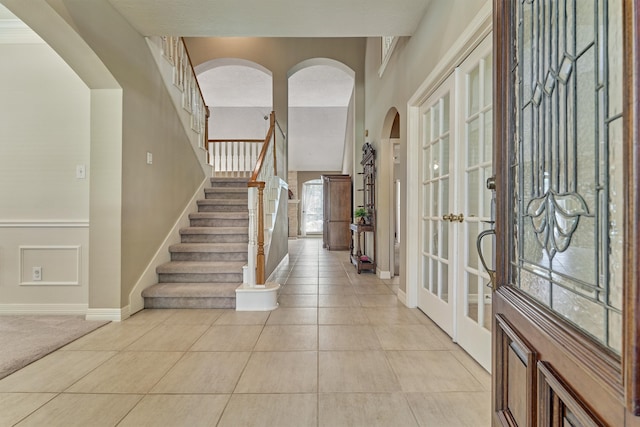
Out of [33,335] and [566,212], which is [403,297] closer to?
[566,212]

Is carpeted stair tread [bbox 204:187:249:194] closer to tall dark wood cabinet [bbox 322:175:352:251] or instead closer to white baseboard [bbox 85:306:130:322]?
white baseboard [bbox 85:306:130:322]

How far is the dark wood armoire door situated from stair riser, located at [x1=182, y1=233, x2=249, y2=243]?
10.8 ft

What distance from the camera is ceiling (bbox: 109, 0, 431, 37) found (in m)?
2.61

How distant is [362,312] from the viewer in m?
2.99

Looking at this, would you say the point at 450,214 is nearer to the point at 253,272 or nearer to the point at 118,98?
the point at 253,272

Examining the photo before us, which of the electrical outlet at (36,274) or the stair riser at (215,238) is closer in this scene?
the electrical outlet at (36,274)

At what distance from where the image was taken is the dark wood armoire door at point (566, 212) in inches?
19.9

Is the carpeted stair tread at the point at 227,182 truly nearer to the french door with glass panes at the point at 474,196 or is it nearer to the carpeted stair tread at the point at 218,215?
the carpeted stair tread at the point at 218,215

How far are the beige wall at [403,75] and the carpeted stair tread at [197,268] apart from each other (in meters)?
1.81

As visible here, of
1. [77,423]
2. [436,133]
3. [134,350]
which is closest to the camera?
[77,423]

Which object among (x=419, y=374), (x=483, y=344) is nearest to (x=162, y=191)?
(x=419, y=374)

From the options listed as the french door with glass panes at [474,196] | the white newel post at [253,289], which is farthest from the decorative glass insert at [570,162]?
the white newel post at [253,289]

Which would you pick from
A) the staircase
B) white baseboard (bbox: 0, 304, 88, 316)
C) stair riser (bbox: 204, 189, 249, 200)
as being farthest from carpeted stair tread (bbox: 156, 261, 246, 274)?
stair riser (bbox: 204, 189, 249, 200)

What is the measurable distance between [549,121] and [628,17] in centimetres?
32
